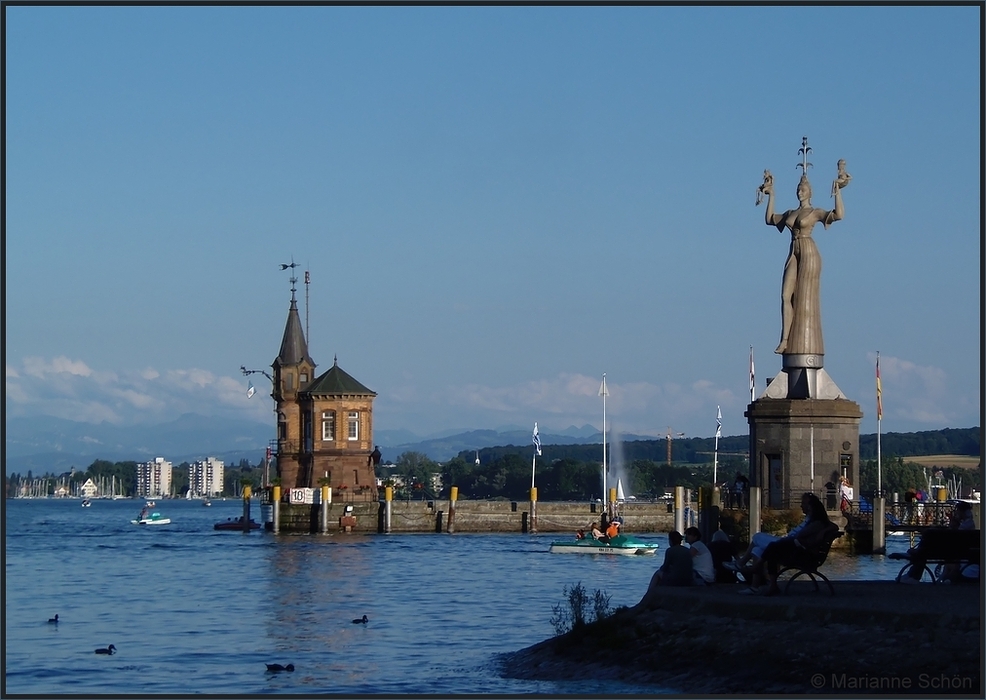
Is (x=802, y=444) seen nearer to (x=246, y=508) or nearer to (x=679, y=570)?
(x=679, y=570)

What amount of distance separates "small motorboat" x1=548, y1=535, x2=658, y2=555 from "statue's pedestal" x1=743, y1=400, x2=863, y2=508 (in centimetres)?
1847

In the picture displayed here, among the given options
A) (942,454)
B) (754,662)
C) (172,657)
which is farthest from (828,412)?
(942,454)

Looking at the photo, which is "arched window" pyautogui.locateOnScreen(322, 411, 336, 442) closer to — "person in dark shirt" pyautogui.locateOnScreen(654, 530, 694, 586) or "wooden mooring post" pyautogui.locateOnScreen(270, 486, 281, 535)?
"wooden mooring post" pyautogui.locateOnScreen(270, 486, 281, 535)

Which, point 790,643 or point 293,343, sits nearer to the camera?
point 790,643

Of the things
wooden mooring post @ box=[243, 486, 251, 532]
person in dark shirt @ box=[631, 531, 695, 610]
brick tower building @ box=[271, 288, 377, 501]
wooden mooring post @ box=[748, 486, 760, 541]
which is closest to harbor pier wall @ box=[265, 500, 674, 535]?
brick tower building @ box=[271, 288, 377, 501]

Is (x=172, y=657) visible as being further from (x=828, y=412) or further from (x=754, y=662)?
(x=828, y=412)

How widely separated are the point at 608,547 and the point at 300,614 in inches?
1219

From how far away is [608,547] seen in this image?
2667 inches

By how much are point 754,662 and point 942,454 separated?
178939mm

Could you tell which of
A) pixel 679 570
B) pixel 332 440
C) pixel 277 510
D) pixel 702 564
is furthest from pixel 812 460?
pixel 332 440

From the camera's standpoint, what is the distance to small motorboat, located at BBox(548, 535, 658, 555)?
217ft

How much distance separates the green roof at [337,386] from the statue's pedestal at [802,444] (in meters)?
47.3

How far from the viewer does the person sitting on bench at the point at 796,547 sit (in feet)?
69.1

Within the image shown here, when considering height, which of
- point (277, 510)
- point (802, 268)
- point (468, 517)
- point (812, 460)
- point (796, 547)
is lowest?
point (468, 517)
